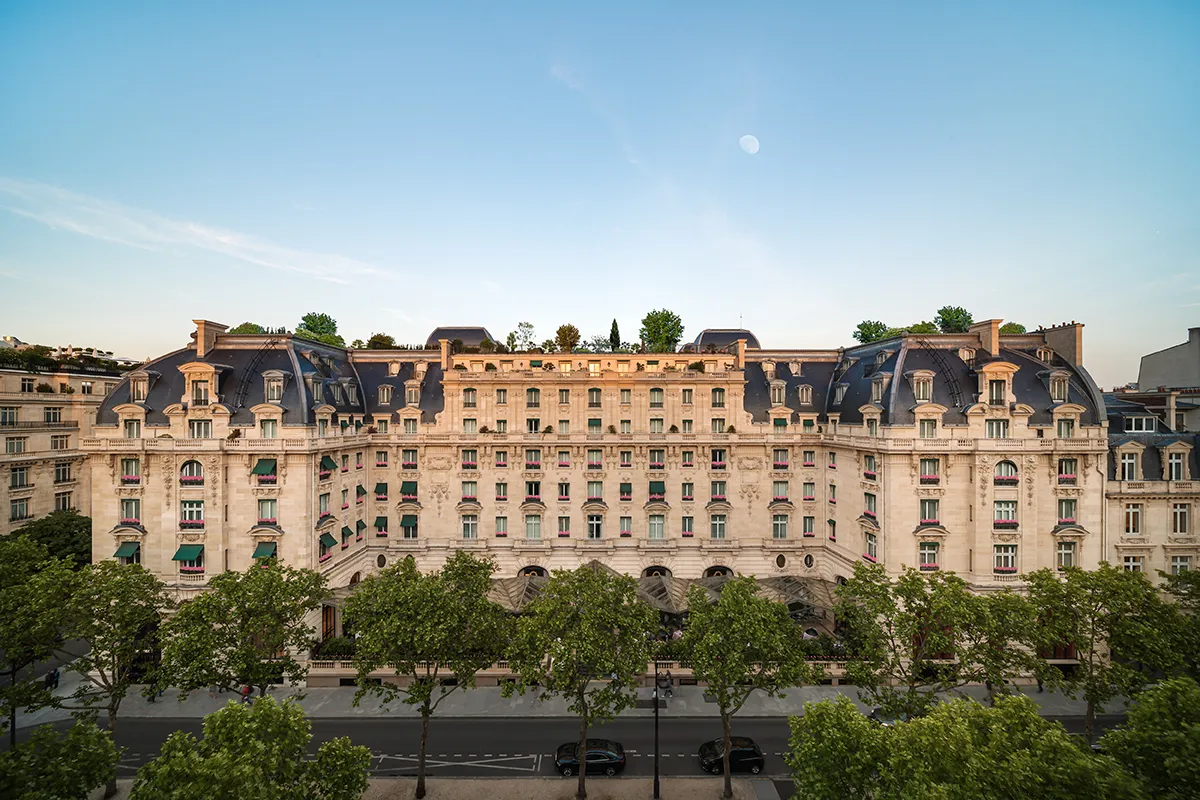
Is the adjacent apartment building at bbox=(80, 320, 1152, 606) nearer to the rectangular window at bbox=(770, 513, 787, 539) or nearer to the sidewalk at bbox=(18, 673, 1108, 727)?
the rectangular window at bbox=(770, 513, 787, 539)

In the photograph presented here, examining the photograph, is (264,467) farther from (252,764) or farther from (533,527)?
(252,764)

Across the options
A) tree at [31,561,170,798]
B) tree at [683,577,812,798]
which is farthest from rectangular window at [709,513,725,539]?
tree at [31,561,170,798]

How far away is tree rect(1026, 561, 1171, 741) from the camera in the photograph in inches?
1224

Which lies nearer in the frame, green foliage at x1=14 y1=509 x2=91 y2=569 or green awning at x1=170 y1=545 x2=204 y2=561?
green awning at x1=170 y1=545 x2=204 y2=561

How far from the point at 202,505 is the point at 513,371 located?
3092 centimetres

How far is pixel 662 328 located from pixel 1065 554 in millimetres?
52349

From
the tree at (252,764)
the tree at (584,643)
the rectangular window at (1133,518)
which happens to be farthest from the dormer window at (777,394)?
the tree at (252,764)

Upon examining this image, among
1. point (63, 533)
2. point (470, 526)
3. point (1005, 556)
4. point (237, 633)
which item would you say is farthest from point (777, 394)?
point (63, 533)

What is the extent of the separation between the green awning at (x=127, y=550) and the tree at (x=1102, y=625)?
7053 centimetres

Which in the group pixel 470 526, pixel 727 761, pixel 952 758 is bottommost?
pixel 727 761

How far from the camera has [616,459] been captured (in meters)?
56.2

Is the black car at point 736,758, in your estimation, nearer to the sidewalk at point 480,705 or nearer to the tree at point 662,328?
the sidewalk at point 480,705

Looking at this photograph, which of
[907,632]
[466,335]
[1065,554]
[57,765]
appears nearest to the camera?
[57,765]

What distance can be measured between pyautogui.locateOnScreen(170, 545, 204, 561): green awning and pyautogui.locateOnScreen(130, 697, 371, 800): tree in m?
28.8
